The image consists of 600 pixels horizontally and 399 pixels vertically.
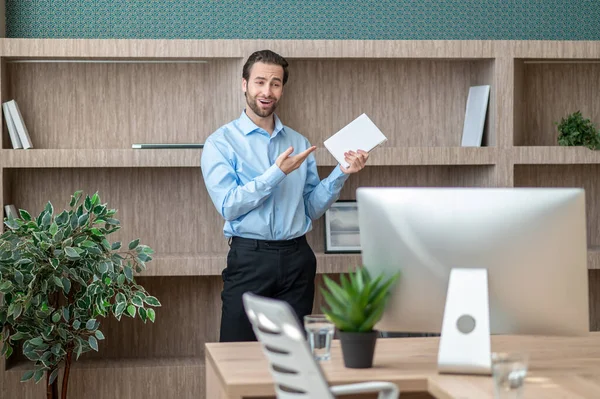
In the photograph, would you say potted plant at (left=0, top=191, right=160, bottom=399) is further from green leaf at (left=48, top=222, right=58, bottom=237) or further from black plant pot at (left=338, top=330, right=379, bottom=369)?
black plant pot at (left=338, top=330, right=379, bottom=369)

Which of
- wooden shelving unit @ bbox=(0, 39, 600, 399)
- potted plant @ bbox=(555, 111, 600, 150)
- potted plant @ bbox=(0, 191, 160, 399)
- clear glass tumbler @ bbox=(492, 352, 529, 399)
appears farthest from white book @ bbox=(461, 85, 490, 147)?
clear glass tumbler @ bbox=(492, 352, 529, 399)

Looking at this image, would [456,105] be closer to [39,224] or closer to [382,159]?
[382,159]

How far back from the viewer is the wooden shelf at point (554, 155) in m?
4.36

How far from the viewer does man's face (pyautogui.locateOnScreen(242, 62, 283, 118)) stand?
374cm

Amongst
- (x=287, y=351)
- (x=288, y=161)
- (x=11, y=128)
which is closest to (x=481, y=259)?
(x=287, y=351)

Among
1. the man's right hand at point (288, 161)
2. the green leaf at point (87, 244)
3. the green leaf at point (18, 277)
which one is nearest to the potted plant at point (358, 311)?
the man's right hand at point (288, 161)

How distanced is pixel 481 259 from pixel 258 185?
145 centimetres

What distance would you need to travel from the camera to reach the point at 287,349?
1.67 m

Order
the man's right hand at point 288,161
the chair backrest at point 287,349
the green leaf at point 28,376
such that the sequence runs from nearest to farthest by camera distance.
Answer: the chair backrest at point 287,349
the man's right hand at point 288,161
the green leaf at point 28,376

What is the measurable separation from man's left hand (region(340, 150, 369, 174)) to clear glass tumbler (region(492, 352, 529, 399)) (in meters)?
1.94

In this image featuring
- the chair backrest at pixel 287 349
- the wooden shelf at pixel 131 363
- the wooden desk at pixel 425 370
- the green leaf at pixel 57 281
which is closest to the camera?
the chair backrest at pixel 287 349

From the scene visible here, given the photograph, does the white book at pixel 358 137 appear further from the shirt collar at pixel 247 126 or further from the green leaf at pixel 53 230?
the green leaf at pixel 53 230

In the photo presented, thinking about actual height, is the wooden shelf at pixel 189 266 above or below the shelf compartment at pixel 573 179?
below

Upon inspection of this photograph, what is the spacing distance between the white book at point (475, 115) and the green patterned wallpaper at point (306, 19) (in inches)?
13.2
